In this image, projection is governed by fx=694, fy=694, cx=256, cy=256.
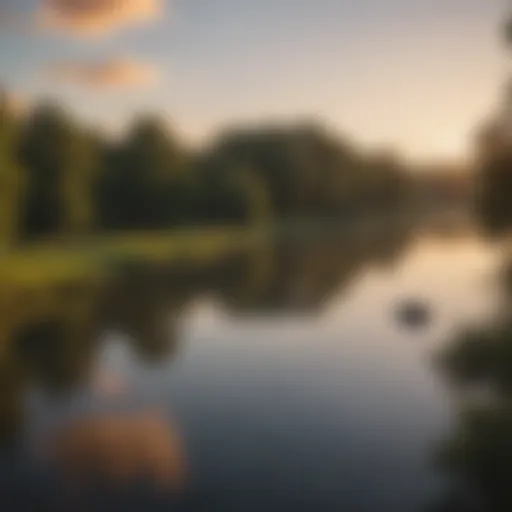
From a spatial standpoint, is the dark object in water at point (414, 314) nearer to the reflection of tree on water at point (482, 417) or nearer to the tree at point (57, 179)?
the reflection of tree on water at point (482, 417)

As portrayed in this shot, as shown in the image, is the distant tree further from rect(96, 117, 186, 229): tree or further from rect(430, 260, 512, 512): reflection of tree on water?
rect(96, 117, 186, 229): tree

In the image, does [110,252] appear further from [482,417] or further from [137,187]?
[482,417]

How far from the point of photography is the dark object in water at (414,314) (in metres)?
2.12

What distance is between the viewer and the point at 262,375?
2.16 m

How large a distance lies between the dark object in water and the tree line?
0.34m

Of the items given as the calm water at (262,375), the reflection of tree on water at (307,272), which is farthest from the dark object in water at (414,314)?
the reflection of tree on water at (307,272)

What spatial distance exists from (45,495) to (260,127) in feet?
4.16

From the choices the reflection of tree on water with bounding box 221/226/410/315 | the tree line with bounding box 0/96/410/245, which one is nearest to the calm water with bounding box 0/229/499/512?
the reflection of tree on water with bounding box 221/226/410/315

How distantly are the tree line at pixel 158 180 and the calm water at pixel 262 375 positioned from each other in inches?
7.0

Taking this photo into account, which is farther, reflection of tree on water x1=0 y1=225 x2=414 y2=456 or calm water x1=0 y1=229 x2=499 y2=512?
reflection of tree on water x1=0 y1=225 x2=414 y2=456

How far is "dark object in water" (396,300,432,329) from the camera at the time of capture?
83.7 inches

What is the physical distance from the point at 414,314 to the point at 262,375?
0.51 metres

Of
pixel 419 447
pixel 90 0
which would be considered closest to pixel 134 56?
pixel 90 0

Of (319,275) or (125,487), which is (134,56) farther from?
(125,487)
